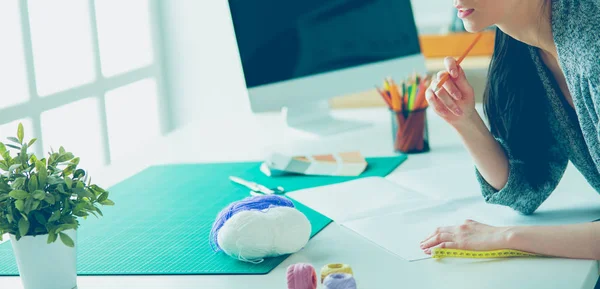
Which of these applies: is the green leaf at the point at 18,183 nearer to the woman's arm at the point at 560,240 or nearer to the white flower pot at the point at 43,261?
the white flower pot at the point at 43,261

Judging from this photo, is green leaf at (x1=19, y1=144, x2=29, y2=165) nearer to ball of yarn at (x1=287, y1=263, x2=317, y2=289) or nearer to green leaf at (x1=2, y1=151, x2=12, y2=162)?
green leaf at (x1=2, y1=151, x2=12, y2=162)

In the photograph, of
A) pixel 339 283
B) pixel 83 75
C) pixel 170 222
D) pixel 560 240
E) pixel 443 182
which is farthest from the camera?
pixel 83 75

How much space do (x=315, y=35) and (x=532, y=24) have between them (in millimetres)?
838

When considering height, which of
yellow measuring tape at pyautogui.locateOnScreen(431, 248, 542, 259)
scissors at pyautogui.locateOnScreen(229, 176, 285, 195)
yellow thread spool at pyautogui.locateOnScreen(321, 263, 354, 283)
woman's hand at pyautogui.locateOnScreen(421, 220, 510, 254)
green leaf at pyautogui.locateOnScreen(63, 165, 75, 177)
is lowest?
scissors at pyautogui.locateOnScreen(229, 176, 285, 195)

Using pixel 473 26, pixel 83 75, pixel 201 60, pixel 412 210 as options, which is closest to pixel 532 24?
pixel 473 26

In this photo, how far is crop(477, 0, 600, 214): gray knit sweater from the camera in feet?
3.66

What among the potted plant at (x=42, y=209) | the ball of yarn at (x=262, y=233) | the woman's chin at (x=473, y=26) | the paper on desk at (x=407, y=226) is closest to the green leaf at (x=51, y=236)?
the potted plant at (x=42, y=209)

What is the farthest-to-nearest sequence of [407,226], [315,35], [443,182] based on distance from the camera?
[315,35] → [443,182] → [407,226]

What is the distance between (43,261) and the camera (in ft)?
3.26

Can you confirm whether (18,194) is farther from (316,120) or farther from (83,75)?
(83,75)

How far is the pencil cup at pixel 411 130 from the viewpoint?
1.74 meters

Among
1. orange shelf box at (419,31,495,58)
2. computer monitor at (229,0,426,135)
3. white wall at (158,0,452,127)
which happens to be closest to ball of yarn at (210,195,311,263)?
computer monitor at (229,0,426,135)

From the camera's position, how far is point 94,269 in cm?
111

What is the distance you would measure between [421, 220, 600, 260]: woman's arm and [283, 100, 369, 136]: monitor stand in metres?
0.93
